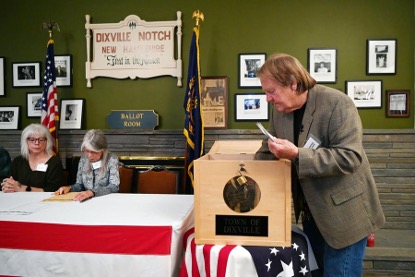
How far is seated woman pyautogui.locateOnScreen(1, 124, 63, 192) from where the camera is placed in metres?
2.64

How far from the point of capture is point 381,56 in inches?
139

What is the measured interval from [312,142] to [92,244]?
1.01 meters

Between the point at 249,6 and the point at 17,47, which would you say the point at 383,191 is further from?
the point at 17,47

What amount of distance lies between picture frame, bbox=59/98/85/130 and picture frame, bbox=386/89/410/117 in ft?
10.9

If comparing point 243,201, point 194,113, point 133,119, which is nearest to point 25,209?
point 243,201

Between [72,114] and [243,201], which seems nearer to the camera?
[243,201]

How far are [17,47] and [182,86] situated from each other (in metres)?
1.99

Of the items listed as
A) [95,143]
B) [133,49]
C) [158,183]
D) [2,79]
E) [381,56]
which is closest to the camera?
[95,143]

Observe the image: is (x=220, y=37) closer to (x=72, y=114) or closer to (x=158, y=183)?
(x=158, y=183)

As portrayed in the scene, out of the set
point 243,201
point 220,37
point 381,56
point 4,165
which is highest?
point 220,37

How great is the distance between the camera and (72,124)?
12.6 feet

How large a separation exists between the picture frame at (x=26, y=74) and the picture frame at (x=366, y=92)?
347cm

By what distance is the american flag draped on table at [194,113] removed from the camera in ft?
10.9

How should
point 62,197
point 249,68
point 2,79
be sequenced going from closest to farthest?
point 62,197 < point 249,68 < point 2,79
